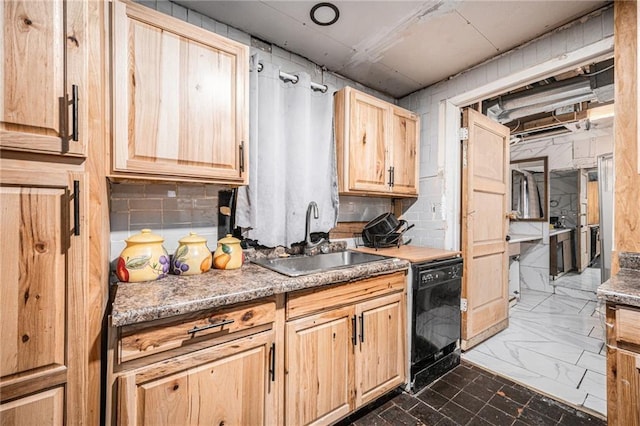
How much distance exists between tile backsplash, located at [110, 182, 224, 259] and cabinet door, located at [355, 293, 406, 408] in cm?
111

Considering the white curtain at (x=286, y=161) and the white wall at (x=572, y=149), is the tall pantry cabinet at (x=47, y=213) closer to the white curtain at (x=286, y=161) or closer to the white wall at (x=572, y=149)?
the white curtain at (x=286, y=161)

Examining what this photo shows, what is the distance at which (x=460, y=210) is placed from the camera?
2.56 metres

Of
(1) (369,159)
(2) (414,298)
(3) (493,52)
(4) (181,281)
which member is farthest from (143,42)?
(3) (493,52)

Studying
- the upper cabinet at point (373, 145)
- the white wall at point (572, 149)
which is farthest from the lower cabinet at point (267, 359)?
the white wall at point (572, 149)

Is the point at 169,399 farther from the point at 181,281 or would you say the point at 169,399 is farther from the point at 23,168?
the point at 23,168

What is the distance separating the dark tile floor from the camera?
65.4 inches

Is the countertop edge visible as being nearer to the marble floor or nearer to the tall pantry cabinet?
the marble floor

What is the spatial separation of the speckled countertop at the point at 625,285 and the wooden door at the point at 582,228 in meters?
4.09

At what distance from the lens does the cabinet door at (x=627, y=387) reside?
112cm

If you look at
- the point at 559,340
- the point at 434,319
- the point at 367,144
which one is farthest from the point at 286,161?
the point at 559,340

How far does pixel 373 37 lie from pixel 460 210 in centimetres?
164

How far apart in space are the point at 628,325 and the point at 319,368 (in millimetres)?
1364

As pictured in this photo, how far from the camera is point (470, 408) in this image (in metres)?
1.77

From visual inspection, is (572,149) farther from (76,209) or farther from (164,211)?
(76,209)
